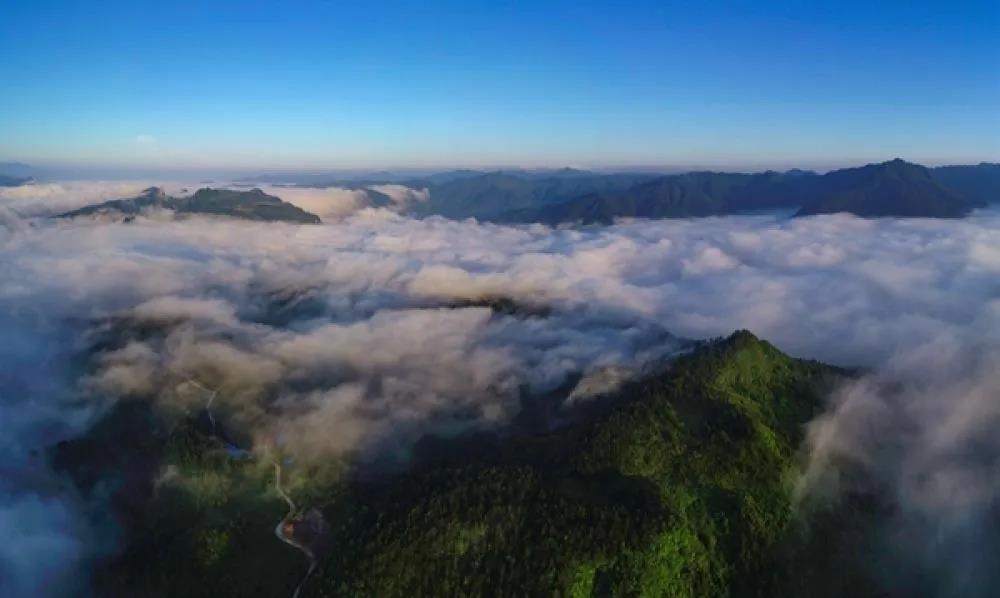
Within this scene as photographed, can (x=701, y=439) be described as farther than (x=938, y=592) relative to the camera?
Yes

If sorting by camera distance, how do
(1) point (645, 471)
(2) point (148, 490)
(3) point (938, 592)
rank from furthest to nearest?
(2) point (148, 490) → (1) point (645, 471) → (3) point (938, 592)

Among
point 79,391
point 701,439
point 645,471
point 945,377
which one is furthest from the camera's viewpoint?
point 79,391

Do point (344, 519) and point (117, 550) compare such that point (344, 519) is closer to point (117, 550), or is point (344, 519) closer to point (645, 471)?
point (117, 550)

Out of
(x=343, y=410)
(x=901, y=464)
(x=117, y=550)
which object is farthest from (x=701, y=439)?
(x=117, y=550)

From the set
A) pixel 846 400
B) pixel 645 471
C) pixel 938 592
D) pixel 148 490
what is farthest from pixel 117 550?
pixel 846 400

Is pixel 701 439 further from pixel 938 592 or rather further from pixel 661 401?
pixel 938 592

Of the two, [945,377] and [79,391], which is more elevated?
[945,377]

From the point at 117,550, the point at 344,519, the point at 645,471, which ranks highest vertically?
the point at 645,471
